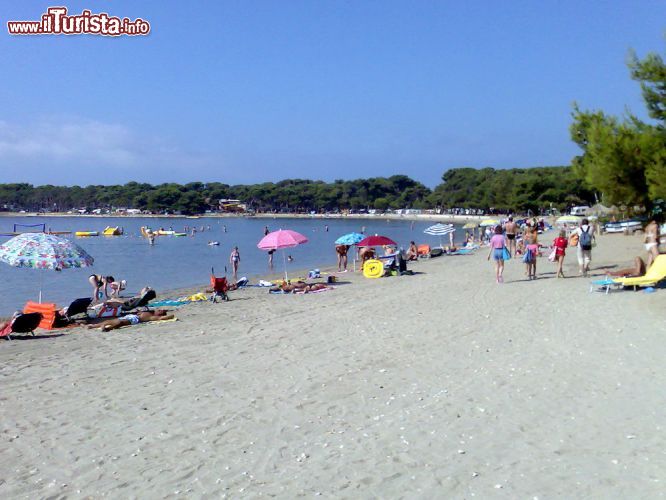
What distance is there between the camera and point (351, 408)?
580 cm

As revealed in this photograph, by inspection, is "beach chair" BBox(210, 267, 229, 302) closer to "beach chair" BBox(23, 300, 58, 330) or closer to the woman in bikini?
"beach chair" BBox(23, 300, 58, 330)

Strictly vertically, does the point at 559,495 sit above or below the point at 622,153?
below

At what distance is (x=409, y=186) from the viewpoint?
146750 mm

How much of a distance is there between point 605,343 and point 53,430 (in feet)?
21.6

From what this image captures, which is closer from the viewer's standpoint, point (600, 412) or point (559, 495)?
point (559, 495)

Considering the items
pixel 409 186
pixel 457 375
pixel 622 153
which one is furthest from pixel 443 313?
pixel 409 186

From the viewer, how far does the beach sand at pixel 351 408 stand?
4.24 metres

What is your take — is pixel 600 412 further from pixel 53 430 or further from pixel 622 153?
pixel 622 153

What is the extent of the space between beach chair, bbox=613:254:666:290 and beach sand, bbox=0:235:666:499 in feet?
4.00

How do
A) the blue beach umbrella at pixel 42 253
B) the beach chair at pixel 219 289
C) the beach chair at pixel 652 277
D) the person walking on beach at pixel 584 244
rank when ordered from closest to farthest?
the beach chair at pixel 652 277 < the blue beach umbrella at pixel 42 253 < the person walking on beach at pixel 584 244 < the beach chair at pixel 219 289

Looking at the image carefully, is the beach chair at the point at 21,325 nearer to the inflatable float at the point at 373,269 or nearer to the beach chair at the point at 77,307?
the beach chair at the point at 77,307

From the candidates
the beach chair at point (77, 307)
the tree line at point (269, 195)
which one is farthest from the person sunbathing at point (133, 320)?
the tree line at point (269, 195)

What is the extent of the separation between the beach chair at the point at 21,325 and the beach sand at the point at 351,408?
36cm

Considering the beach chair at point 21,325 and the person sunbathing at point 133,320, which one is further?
the person sunbathing at point 133,320
